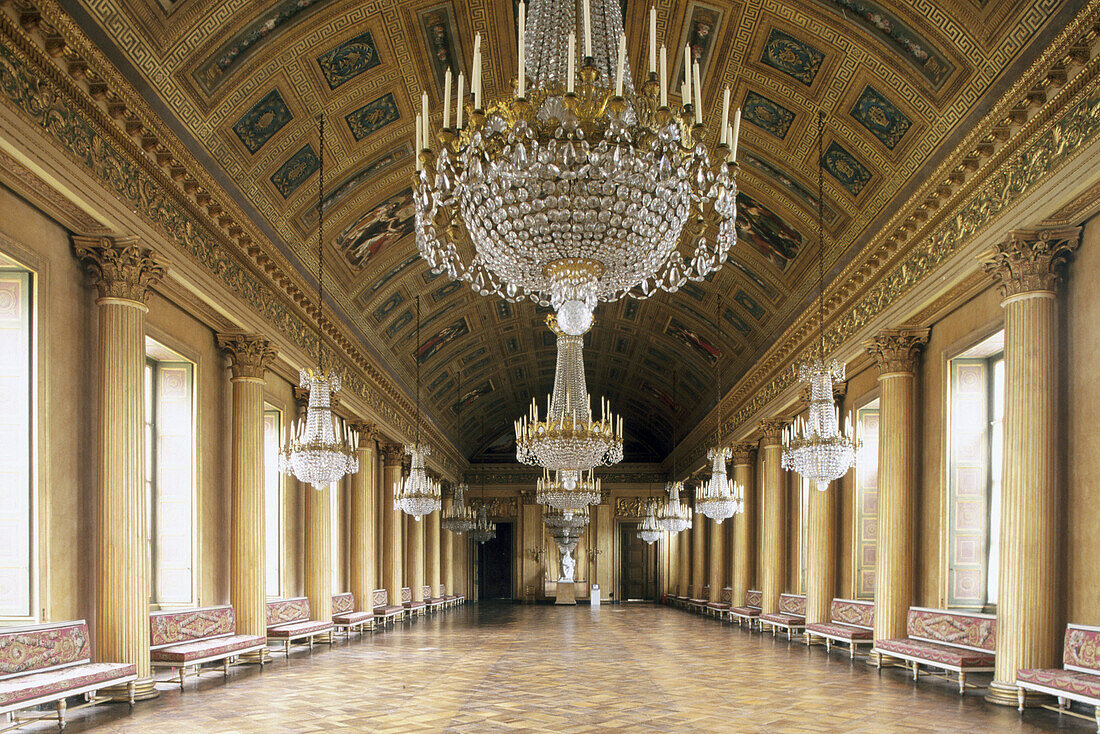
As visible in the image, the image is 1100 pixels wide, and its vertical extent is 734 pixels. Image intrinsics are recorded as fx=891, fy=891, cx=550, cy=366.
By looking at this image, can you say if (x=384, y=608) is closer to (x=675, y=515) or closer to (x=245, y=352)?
(x=675, y=515)

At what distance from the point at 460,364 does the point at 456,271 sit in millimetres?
20115

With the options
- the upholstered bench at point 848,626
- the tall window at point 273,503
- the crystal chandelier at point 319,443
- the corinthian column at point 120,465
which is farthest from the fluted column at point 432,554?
the corinthian column at point 120,465

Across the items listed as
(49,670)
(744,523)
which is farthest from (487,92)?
(744,523)

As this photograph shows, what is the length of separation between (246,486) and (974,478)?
9754 mm

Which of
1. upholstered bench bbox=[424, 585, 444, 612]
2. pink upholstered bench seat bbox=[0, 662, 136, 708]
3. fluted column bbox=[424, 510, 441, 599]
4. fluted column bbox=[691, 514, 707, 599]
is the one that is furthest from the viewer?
fluted column bbox=[424, 510, 441, 599]

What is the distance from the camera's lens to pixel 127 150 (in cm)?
878

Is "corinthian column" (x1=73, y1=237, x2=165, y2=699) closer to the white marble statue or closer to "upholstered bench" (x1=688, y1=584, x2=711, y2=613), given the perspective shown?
"upholstered bench" (x1=688, y1=584, x2=711, y2=613)

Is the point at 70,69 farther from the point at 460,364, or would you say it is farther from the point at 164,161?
the point at 460,364

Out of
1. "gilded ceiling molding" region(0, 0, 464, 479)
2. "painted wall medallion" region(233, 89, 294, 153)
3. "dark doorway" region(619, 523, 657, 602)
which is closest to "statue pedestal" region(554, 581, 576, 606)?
"dark doorway" region(619, 523, 657, 602)

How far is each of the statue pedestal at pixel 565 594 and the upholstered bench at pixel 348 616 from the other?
54.0ft

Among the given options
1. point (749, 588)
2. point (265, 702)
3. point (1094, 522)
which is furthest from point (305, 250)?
point (749, 588)

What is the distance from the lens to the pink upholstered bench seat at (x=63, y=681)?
22.3ft

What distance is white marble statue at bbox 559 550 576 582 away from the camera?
35.1 m

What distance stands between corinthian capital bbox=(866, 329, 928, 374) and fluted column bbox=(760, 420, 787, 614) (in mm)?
7022
